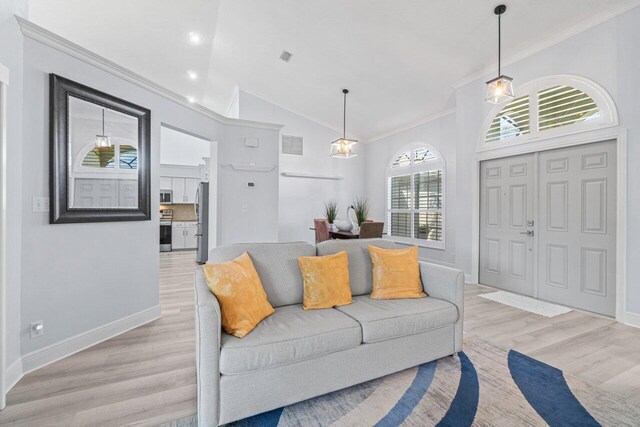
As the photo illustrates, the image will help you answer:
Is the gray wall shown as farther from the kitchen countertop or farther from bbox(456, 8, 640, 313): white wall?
the kitchen countertop

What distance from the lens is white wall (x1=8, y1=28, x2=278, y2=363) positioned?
2.13m

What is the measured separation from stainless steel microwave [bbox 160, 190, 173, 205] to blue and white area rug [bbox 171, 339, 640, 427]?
Answer: 24.2 ft

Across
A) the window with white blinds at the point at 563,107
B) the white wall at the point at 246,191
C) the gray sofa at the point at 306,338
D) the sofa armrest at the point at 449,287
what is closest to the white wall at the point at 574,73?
the window with white blinds at the point at 563,107

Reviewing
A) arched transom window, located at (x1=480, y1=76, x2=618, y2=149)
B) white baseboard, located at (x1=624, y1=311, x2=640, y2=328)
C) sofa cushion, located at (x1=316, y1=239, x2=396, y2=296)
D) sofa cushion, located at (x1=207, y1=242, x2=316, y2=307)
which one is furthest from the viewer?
arched transom window, located at (x1=480, y1=76, x2=618, y2=149)

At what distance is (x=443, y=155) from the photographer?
18.6 ft

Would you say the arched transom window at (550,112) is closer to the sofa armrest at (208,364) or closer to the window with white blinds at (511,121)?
the window with white blinds at (511,121)

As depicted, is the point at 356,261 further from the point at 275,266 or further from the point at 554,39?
the point at 554,39

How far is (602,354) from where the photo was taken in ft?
8.02

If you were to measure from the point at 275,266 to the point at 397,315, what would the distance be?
3.17 feet

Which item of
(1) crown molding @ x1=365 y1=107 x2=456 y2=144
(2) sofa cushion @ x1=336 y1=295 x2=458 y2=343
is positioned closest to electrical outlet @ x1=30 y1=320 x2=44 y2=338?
(2) sofa cushion @ x1=336 y1=295 x2=458 y2=343

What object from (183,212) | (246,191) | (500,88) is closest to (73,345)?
(246,191)

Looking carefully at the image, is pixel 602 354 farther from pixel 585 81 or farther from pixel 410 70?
pixel 410 70

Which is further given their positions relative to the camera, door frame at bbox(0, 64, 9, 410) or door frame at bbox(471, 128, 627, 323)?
door frame at bbox(471, 128, 627, 323)

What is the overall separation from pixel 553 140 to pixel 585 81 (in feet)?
2.21
